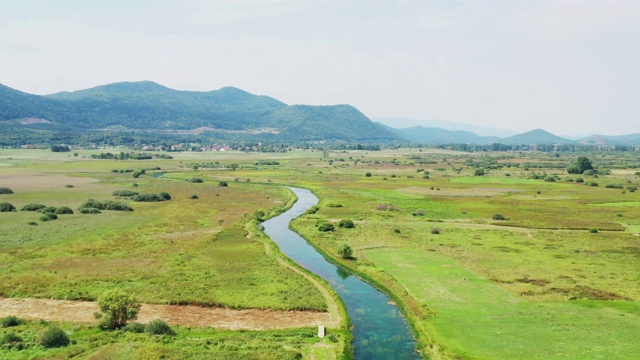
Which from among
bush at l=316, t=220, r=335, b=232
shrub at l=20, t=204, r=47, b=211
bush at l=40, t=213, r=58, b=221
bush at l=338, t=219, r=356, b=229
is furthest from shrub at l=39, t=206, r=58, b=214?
bush at l=338, t=219, r=356, b=229

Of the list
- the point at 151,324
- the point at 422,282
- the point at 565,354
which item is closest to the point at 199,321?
the point at 151,324

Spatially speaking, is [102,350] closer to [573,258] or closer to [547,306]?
[547,306]

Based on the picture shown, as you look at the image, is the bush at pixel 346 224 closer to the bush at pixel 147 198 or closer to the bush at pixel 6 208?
the bush at pixel 147 198

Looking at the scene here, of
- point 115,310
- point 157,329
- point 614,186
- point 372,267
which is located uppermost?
point 614,186

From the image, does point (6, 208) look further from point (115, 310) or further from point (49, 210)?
point (115, 310)

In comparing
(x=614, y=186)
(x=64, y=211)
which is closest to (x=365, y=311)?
(x=64, y=211)

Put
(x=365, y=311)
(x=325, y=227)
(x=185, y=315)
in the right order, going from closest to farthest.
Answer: (x=185, y=315) → (x=365, y=311) → (x=325, y=227)
